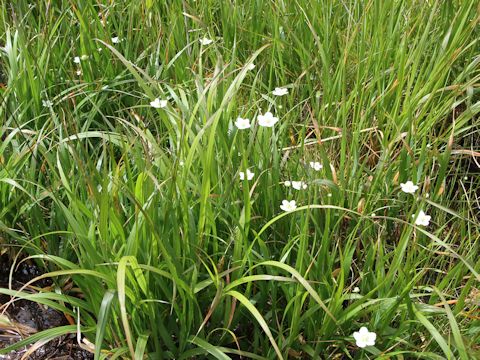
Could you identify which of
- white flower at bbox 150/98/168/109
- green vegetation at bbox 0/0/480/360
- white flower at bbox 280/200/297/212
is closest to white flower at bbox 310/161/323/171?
green vegetation at bbox 0/0/480/360

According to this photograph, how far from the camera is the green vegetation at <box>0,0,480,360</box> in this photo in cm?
125

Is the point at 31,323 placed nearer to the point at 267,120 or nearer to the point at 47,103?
the point at 47,103

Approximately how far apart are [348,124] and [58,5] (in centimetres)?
118

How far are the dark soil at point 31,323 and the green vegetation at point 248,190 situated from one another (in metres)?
0.04

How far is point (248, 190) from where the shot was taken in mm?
1291

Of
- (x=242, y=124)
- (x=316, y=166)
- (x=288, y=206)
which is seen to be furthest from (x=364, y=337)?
(x=242, y=124)

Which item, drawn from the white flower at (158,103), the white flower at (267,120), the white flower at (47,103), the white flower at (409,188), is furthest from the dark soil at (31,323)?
the white flower at (409,188)

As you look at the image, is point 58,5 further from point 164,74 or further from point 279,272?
point 279,272

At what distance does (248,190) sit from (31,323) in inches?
24.7

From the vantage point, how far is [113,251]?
128cm

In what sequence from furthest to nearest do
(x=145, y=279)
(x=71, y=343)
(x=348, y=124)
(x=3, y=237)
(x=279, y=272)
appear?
(x=348, y=124) → (x=3, y=237) → (x=71, y=343) → (x=279, y=272) → (x=145, y=279)

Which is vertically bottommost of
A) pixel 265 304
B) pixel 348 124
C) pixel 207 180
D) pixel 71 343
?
pixel 71 343

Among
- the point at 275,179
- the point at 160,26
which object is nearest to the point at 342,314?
the point at 275,179

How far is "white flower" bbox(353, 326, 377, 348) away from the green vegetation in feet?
0.11
